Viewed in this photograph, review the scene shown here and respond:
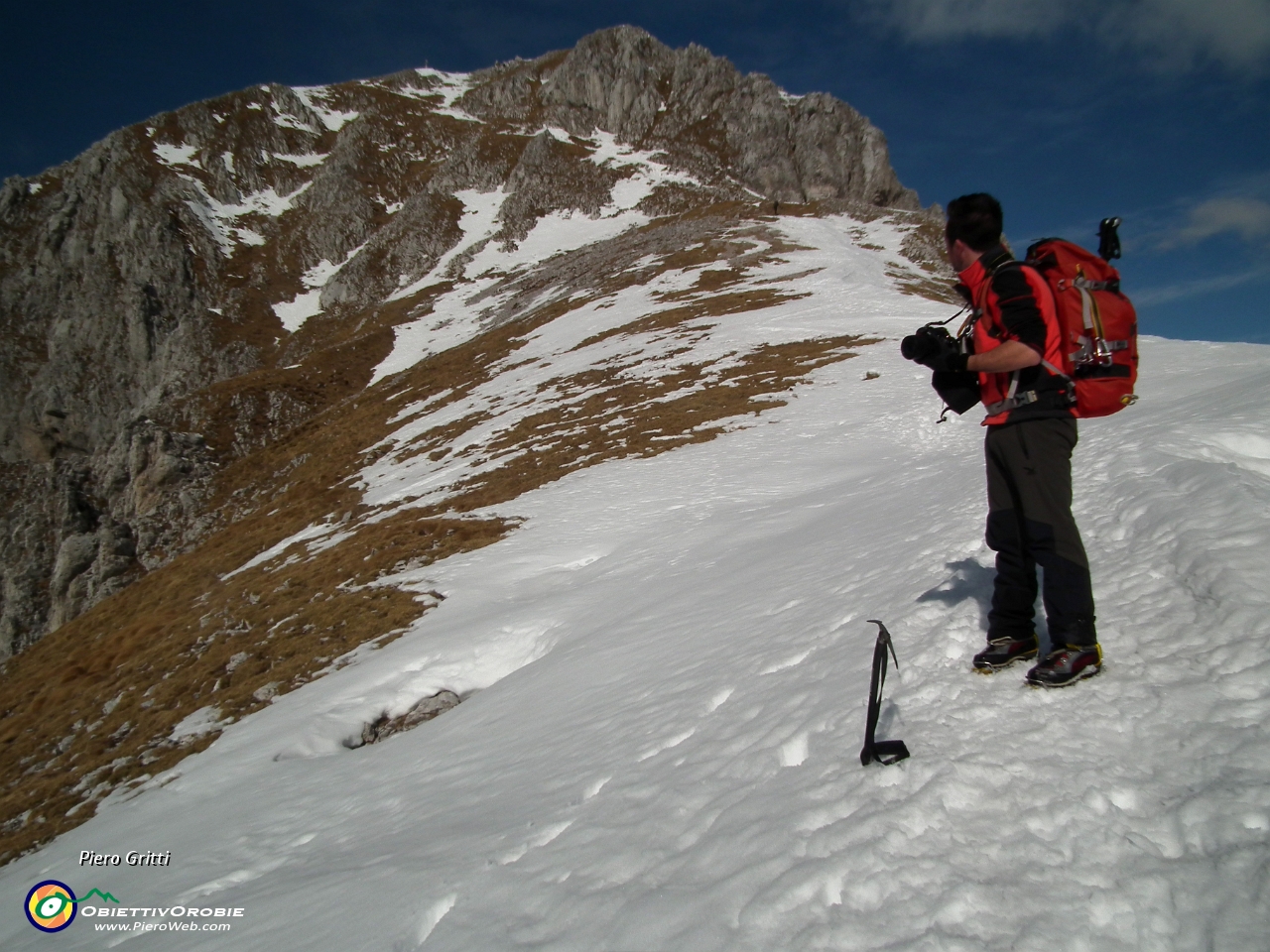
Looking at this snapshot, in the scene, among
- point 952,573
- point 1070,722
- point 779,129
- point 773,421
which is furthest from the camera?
point 779,129

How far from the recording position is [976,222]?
12.3 ft

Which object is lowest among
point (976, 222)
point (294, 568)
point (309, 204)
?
point (294, 568)

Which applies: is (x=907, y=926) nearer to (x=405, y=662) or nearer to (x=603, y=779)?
(x=603, y=779)

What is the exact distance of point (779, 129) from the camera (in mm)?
106125

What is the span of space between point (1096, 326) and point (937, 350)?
2.61 feet

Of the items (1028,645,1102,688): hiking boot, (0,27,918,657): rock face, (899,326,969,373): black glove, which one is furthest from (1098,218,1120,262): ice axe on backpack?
(0,27,918,657): rock face

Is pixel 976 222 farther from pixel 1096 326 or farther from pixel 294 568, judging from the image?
pixel 294 568

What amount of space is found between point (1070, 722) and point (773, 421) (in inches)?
673

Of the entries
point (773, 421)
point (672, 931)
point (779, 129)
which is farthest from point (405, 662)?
point (779, 129)

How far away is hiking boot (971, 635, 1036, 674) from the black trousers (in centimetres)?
5

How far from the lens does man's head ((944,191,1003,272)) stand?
3748mm

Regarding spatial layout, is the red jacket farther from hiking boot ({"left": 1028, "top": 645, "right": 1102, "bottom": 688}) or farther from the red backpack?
hiking boot ({"left": 1028, "top": 645, "right": 1102, "bottom": 688})

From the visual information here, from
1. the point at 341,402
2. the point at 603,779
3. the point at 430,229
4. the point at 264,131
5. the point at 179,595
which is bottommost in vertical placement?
the point at 179,595

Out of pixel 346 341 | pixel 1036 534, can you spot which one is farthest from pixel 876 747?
pixel 346 341
